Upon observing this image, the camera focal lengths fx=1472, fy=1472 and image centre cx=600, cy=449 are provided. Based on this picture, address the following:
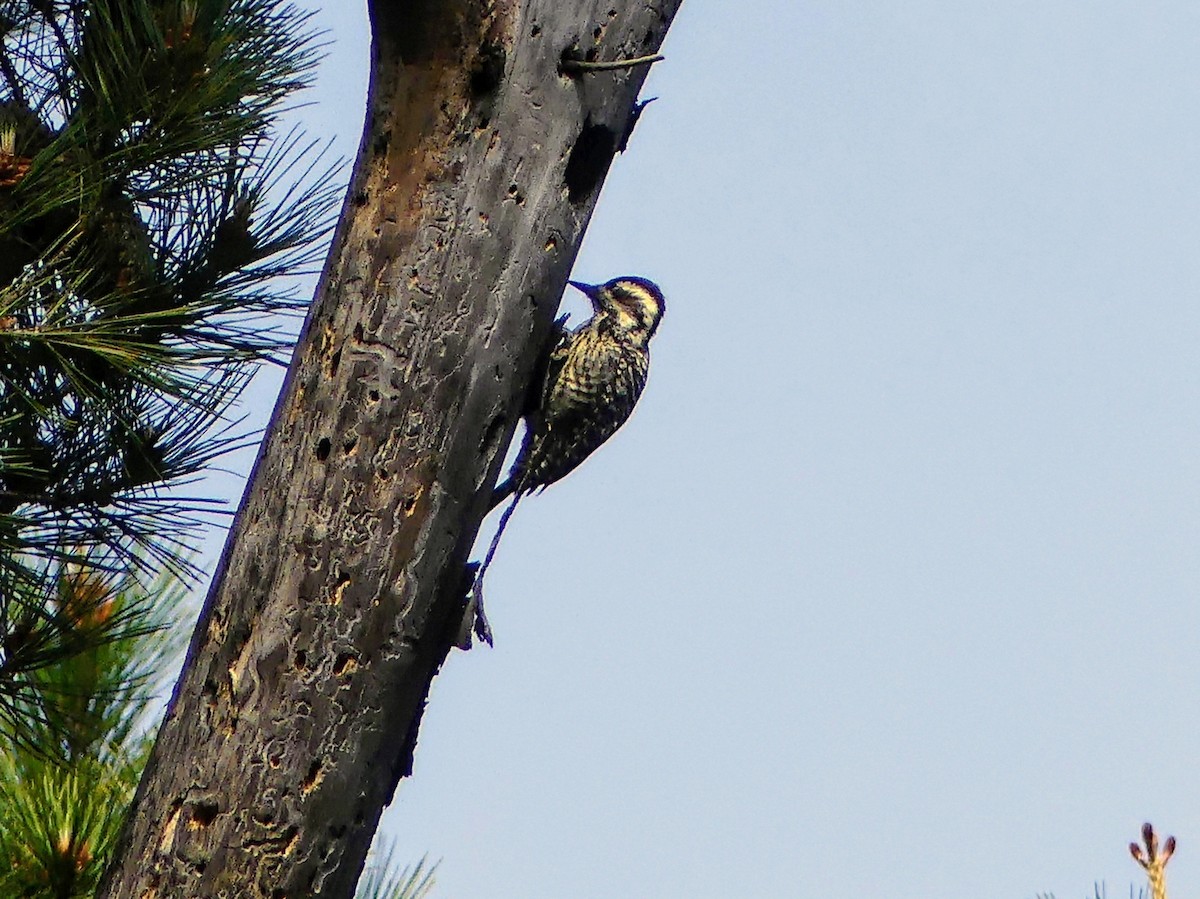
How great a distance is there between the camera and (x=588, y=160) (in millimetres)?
2982

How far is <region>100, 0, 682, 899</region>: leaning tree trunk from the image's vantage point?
98.3 inches

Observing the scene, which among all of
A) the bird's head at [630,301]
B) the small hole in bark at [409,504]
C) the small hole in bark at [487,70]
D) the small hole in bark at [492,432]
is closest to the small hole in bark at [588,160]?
the small hole in bark at [487,70]

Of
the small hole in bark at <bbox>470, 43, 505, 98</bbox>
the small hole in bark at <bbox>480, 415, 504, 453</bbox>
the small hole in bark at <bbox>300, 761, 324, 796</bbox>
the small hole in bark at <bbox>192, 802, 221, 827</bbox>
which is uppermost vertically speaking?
the small hole in bark at <bbox>470, 43, 505, 98</bbox>

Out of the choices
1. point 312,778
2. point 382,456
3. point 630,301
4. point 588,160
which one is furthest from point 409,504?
point 630,301

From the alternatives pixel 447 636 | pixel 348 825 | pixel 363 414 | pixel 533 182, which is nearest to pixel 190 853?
pixel 348 825

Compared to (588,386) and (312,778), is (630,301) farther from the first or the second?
(312,778)

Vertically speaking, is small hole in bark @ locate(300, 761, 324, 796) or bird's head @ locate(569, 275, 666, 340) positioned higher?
bird's head @ locate(569, 275, 666, 340)

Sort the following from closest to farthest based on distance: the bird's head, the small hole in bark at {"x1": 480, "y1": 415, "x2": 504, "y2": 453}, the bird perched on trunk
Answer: the small hole in bark at {"x1": 480, "y1": 415, "x2": 504, "y2": 453}
the bird perched on trunk
the bird's head

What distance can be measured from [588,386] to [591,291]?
22.4 inches

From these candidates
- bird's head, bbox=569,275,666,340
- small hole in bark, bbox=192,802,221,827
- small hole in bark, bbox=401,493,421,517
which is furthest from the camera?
bird's head, bbox=569,275,666,340

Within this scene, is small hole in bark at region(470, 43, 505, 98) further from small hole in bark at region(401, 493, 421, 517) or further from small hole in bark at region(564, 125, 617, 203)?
small hole in bark at region(401, 493, 421, 517)

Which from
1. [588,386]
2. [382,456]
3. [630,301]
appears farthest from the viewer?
[630,301]

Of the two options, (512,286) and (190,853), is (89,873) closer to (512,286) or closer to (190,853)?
(190,853)

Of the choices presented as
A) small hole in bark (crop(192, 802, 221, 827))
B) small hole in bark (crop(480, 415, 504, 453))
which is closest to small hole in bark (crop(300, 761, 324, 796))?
small hole in bark (crop(192, 802, 221, 827))
